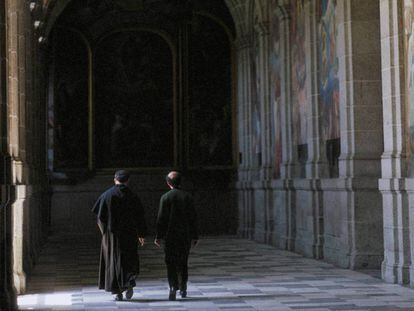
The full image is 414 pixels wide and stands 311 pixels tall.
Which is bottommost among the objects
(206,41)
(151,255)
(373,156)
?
(151,255)

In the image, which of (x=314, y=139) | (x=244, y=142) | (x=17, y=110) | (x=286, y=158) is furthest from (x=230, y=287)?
(x=244, y=142)

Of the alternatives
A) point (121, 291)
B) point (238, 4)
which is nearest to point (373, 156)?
point (121, 291)

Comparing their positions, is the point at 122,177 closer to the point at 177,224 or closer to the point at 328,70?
the point at 177,224

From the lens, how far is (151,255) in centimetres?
2002

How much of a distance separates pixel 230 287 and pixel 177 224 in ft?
6.93

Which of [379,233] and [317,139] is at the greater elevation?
[317,139]

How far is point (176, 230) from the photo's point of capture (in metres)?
11.5

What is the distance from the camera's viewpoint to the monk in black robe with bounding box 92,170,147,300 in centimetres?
1148

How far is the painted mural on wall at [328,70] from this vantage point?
17.0 metres

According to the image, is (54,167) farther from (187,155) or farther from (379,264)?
(379,264)

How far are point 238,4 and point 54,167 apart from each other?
8331 mm

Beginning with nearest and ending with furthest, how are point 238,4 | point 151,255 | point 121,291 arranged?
point 121,291 < point 151,255 < point 238,4

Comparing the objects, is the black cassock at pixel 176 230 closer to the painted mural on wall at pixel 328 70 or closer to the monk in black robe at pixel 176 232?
the monk in black robe at pixel 176 232

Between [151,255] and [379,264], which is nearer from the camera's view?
[379,264]
